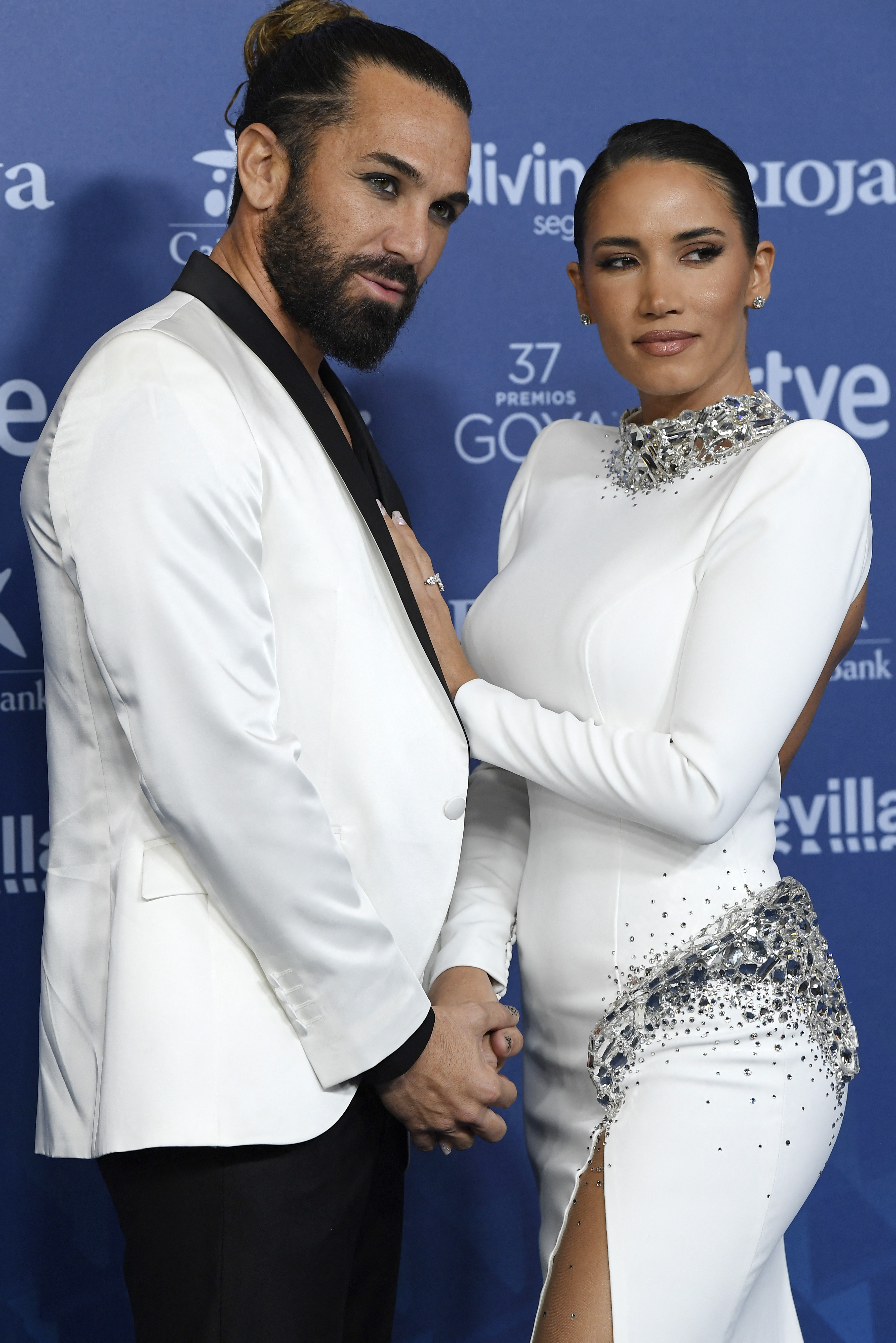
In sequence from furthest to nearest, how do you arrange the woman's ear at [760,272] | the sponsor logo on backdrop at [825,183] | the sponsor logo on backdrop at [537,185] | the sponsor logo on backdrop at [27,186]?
the sponsor logo on backdrop at [825,183] → the sponsor logo on backdrop at [537,185] → the sponsor logo on backdrop at [27,186] → the woman's ear at [760,272]

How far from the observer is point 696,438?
1673 millimetres

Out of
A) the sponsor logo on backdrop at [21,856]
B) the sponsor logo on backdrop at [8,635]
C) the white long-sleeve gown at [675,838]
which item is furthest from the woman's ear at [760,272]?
the sponsor logo on backdrop at [21,856]

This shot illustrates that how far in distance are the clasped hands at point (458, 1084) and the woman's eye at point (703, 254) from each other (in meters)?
1.04

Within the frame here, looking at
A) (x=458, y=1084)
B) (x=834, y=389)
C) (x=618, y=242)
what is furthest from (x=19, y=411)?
(x=834, y=389)

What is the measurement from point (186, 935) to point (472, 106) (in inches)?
Answer: 70.0

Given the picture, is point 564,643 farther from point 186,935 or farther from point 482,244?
point 482,244

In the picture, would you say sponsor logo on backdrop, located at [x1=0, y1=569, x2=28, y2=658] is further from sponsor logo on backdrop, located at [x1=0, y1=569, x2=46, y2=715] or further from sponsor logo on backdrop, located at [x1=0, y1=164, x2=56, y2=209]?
sponsor logo on backdrop, located at [x1=0, y1=164, x2=56, y2=209]

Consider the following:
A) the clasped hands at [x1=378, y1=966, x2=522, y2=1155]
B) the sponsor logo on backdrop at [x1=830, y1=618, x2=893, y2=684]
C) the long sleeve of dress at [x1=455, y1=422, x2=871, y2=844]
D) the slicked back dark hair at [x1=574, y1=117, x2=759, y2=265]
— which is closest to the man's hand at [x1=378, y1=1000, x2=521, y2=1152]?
the clasped hands at [x1=378, y1=966, x2=522, y2=1155]

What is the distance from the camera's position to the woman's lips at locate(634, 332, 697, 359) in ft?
5.51

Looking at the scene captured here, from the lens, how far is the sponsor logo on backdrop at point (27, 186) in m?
2.31

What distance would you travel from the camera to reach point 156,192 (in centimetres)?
236

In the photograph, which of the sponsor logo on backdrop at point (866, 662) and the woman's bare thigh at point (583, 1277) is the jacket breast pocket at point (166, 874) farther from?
the sponsor logo on backdrop at point (866, 662)

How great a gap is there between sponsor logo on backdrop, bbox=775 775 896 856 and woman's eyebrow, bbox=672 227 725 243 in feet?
4.46

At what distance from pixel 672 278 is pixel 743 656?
562mm
